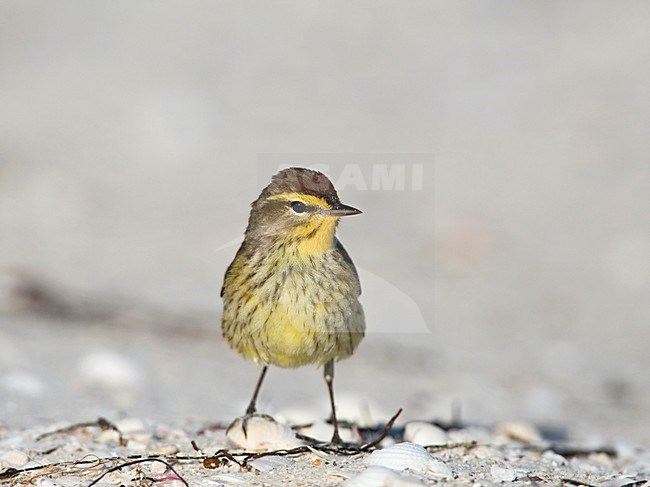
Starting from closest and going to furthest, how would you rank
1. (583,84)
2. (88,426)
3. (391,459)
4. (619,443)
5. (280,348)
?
(391,459)
(280,348)
(88,426)
(619,443)
(583,84)

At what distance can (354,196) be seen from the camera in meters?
10.1

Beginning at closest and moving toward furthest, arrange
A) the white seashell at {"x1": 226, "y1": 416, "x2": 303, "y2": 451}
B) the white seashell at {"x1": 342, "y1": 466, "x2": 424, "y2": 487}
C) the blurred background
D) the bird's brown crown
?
the white seashell at {"x1": 342, "y1": 466, "x2": 424, "y2": 487}, the white seashell at {"x1": 226, "y1": 416, "x2": 303, "y2": 451}, the bird's brown crown, the blurred background

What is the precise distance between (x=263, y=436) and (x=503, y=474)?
1.10 metres

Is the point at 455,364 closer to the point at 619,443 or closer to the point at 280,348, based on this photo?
the point at 619,443

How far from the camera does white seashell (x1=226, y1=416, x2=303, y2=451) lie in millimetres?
4613

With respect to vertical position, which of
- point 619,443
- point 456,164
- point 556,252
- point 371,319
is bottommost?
point 619,443

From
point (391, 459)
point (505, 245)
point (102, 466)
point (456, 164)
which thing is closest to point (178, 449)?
point (102, 466)

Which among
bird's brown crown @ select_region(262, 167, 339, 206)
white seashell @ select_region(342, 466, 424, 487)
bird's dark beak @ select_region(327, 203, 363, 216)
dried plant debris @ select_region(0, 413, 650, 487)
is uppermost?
bird's brown crown @ select_region(262, 167, 339, 206)

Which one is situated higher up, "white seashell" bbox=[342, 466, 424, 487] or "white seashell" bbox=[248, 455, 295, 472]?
"white seashell" bbox=[342, 466, 424, 487]

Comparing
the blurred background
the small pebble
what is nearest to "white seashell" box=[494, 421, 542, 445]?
the small pebble

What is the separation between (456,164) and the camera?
10734mm

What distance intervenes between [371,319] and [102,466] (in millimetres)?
4186

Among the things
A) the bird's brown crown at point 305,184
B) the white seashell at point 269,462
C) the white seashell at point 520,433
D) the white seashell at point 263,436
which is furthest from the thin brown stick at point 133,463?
the white seashell at point 520,433

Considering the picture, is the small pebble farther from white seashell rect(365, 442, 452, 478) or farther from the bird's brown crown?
the bird's brown crown
